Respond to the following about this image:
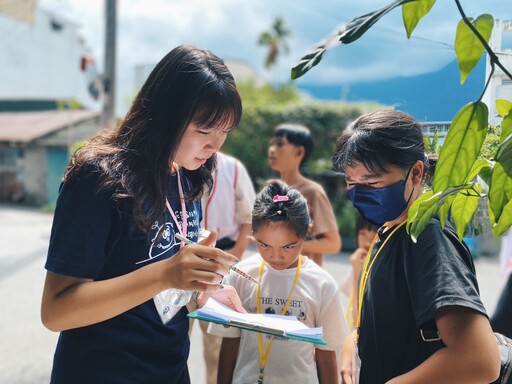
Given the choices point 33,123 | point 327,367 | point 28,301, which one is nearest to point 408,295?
point 327,367

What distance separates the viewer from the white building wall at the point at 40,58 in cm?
2152

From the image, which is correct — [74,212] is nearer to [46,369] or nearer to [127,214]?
[127,214]

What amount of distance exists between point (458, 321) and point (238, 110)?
82 cm

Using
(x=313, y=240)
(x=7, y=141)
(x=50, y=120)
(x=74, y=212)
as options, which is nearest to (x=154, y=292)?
(x=74, y=212)

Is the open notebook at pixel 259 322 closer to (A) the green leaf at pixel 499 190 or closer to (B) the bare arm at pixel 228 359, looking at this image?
(B) the bare arm at pixel 228 359

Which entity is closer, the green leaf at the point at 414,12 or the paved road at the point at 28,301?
the green leaf at the point at 414,12

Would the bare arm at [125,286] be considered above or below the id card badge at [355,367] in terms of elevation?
above

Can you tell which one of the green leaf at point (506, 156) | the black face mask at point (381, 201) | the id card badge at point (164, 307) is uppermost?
the green leaf at point (506, 156)

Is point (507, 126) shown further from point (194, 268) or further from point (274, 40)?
point (274, 40)

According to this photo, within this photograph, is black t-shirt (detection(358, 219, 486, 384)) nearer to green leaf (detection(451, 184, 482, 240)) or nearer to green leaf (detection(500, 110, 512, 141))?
green leaf (detection(451, 184, 482, 240))

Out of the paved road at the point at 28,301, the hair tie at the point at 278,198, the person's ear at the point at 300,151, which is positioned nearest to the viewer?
the hair tie at the point at 278,198

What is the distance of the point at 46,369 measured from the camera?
408 centimetres

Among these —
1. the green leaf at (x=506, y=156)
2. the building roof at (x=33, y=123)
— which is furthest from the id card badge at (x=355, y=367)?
the building roof at (x=33, y=123)

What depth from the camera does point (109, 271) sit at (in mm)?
1346
